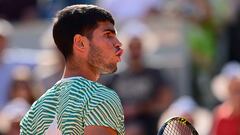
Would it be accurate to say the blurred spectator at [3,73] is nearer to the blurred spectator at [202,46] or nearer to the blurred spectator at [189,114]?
the blurred spectator at [189,114]

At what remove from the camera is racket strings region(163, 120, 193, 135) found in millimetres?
5693

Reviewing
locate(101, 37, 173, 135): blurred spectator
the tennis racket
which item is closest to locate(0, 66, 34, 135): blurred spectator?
locate(101, 37, 173, 135): blurred spectator

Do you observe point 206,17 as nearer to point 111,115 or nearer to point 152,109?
point 152,109

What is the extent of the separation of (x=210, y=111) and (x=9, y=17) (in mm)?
3434

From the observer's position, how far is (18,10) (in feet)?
44.1

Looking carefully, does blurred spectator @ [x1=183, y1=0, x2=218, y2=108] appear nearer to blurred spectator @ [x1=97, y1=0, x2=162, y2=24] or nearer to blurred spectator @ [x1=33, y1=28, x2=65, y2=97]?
blurred spectator @ [x1=97, y1=0, x2=162, y2=24]

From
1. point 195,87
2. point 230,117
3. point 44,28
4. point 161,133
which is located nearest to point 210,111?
point 195,87

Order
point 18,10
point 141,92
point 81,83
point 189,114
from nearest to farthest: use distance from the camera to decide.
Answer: point 81,83 < point 189,114 < point 141,92 < point 18,10

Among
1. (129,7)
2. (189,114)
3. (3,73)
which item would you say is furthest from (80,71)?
(129,7)

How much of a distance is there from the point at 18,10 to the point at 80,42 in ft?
26.4

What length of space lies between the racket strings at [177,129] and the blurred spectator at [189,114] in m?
4.07

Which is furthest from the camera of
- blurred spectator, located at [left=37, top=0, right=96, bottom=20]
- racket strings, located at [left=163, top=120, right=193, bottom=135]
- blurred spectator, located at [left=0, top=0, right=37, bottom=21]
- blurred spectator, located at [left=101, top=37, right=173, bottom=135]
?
blurred spectator, located at [left=0, top=0, right=37, bottom=21]

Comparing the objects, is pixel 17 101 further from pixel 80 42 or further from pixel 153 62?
pixel 80 42

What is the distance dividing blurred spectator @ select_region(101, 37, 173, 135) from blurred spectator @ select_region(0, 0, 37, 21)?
266 centimetres
